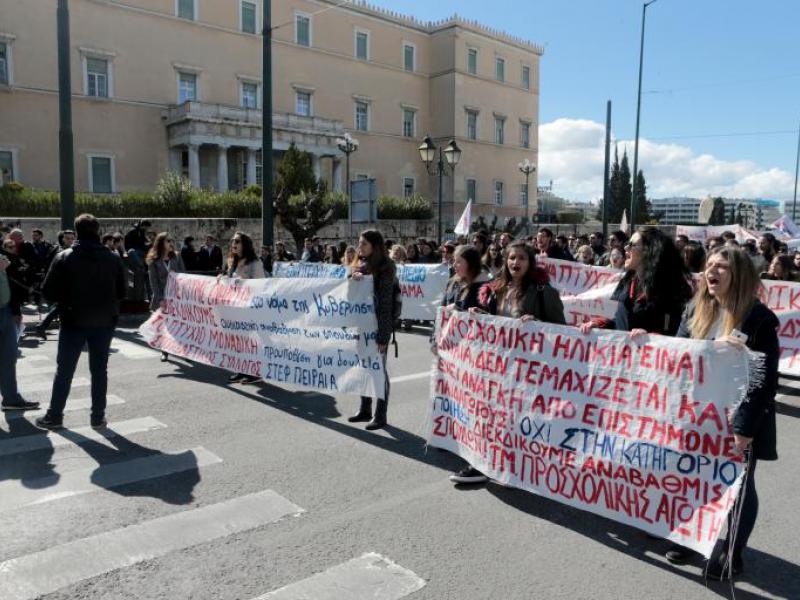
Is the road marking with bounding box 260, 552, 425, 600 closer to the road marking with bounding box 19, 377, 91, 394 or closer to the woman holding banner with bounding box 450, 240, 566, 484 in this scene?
the woman holding banner with bounding box 450, 240, 566, 484

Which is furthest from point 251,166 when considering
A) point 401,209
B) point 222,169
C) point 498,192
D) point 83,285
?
point 83,285

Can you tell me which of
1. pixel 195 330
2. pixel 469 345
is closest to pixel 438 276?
pixel 195 330

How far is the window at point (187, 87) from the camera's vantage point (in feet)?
142

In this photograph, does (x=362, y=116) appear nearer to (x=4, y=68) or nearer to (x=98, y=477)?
(x=4, y=68)

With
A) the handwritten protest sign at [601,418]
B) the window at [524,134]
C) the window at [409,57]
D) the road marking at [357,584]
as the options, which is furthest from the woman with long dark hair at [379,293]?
the window at [524,134]

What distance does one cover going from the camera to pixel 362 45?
52.8 metres

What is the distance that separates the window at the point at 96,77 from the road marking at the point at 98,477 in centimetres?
3978

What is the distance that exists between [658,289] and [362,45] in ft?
171

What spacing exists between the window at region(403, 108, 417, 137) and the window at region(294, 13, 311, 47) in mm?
10248

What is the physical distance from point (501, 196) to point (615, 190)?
44.6m

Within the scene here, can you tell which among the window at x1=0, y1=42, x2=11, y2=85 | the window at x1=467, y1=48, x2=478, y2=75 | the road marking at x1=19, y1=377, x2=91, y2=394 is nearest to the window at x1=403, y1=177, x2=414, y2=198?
the window at x1=467, y1=48, x2=478, y2=75

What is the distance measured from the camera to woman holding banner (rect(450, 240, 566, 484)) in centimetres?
482

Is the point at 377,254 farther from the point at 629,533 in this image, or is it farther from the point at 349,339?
the point at 629,533

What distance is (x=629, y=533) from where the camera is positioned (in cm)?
426
